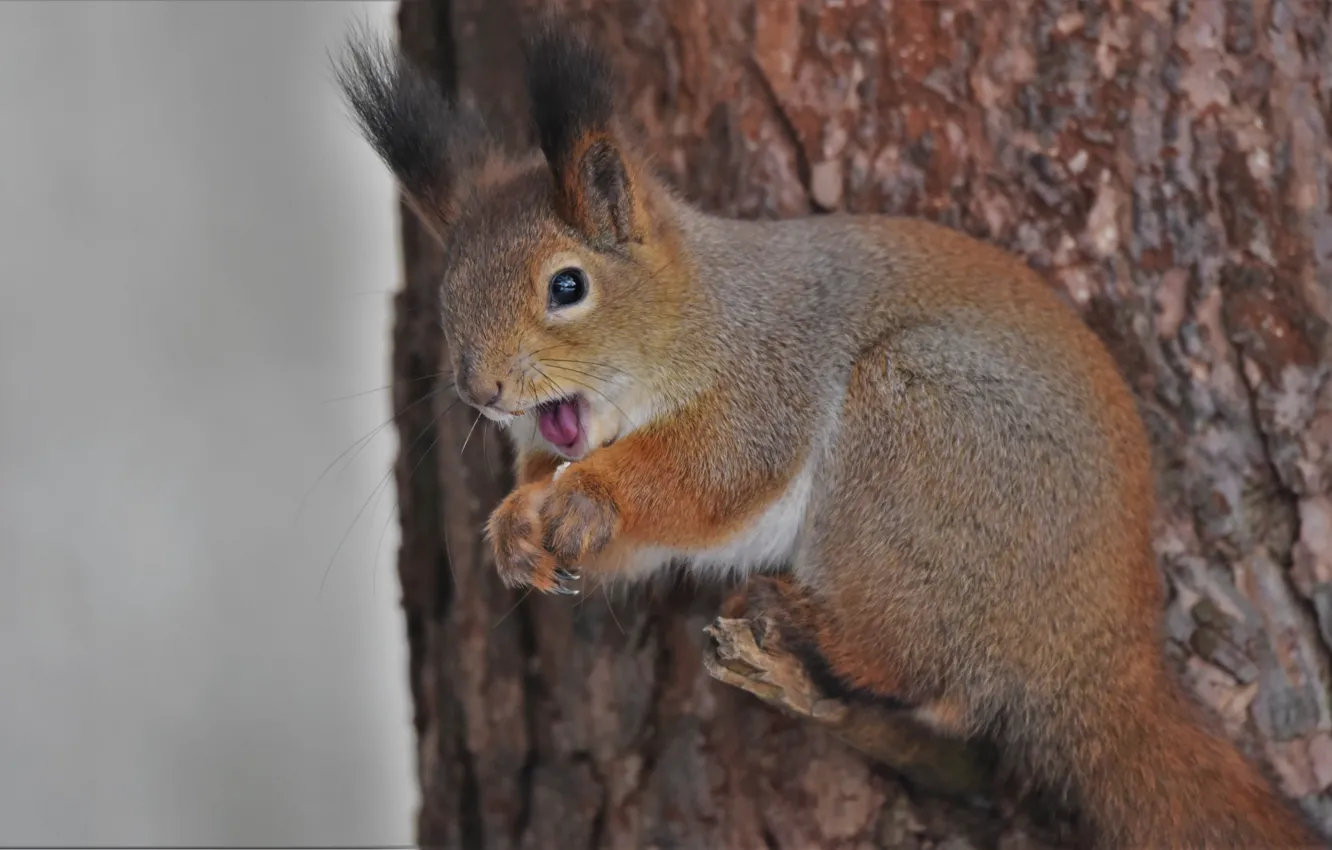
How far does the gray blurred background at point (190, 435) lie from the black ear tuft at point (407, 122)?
2.90 ft

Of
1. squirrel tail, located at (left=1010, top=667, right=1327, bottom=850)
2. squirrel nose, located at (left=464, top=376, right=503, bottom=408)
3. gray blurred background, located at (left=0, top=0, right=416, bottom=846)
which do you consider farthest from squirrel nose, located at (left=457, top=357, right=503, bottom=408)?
gray blurred background, located at (left=0, top=0, right=416, bottom=846)

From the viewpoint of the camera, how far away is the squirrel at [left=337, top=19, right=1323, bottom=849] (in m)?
1.12

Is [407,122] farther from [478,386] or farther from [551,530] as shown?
[551,530]

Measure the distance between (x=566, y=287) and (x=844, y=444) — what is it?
11.1 inches

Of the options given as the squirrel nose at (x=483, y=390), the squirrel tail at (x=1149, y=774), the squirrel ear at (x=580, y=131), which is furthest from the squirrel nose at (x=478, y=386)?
the squirrel tail at (x=1149, y=774)

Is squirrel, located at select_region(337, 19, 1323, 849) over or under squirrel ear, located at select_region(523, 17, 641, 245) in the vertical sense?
under

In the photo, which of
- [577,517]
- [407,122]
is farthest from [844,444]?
[407,122]

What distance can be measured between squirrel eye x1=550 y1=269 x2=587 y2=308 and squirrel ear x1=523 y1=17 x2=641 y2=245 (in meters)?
0.04

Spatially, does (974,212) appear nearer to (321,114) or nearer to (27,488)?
(321,114)

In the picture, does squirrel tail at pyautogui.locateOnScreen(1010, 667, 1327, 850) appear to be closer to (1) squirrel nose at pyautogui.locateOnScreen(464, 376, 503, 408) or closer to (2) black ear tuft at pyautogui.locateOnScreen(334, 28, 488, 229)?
(1) squirrel nose at pyautogui.locateOnScreen(464, 376, 503, 408)

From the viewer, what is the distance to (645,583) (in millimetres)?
1352

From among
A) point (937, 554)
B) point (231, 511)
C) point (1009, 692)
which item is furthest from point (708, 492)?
point (231, 511)

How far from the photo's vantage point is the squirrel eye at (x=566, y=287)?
1.16 metres

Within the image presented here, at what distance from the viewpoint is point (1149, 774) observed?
44.1 inches
